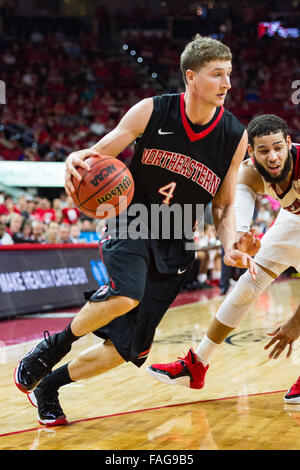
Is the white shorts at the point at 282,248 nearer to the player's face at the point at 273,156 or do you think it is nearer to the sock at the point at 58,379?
the player's face at the point at 273,156

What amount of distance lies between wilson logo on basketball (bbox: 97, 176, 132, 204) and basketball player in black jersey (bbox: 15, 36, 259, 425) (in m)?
0.26

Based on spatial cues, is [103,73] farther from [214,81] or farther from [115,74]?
→ [214,81]

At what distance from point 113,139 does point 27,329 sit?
15.2 ft

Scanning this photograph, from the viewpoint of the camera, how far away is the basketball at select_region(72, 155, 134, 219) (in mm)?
3191

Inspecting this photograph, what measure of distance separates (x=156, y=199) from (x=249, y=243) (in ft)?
1.89

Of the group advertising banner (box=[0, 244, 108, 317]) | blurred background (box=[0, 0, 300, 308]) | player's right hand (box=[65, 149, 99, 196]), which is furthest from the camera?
blurred background (box=[0, 0, 300, 308])

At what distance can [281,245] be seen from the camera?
4309 mm

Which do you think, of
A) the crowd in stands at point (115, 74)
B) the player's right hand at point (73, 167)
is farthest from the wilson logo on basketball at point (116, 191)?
the crowd in stands at point (115, 74)

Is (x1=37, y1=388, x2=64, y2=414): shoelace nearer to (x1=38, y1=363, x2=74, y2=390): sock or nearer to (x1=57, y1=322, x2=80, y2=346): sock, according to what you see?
(x1=38, y1=363, x2=74, y2=390): sock

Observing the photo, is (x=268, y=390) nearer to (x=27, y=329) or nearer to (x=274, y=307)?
(x=27, y=329)

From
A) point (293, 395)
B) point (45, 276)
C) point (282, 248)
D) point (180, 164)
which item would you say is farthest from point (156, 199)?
point (45, 276)

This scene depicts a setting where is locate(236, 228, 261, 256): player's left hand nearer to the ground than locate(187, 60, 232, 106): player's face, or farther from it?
nearer to the ground

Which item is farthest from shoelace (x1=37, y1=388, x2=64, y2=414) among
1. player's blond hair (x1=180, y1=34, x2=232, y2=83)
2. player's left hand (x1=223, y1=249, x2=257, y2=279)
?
player's blond hair (x1=180, y1=34, x2=232, y2=83)

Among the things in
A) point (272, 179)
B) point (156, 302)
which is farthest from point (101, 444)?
point (272, 179)
